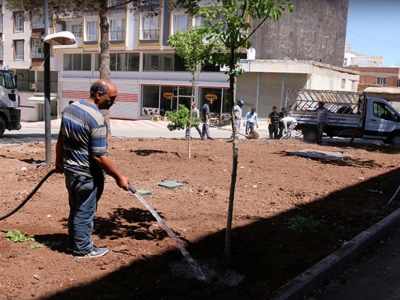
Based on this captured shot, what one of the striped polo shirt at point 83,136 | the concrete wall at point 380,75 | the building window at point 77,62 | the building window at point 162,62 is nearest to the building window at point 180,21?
the building window at point 162,62

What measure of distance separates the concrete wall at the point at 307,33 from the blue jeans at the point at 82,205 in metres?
27.9

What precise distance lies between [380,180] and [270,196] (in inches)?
133

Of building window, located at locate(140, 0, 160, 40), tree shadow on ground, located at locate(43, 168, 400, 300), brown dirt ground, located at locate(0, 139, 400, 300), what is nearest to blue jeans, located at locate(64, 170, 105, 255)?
brown dirt ground, located at locate(0, 139, 400, 300)

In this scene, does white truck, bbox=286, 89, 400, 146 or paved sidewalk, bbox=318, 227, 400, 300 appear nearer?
paved sidewalk, bbox=318, 227, 400, 300

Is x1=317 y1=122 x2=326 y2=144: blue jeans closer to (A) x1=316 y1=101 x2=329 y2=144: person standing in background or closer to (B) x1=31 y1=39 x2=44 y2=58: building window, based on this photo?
(A) x1=316 y1=101 x2=329 y2=144: person standing in background

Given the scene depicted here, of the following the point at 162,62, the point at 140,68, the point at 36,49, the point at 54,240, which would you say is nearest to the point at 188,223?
the point at 54,240

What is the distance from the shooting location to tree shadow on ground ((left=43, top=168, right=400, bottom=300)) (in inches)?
147

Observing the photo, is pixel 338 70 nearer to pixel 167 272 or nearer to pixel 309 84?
pixel 309 84

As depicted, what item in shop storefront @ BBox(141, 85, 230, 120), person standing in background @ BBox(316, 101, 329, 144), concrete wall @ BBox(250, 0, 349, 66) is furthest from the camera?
shop storefront @ BBox(141, 85, 230, 120)

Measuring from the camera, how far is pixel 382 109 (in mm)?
18500

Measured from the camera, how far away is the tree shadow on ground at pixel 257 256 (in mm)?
3729

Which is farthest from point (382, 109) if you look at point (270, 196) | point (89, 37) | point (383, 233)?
point (89, 37)

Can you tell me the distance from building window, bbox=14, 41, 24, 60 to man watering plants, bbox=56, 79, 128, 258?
4665 centimetres

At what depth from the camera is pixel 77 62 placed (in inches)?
1623
